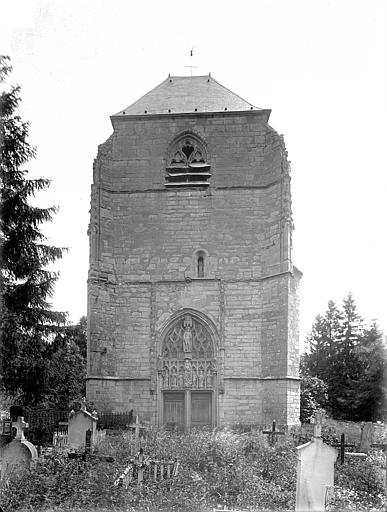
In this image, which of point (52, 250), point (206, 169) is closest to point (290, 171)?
point (206, 169)

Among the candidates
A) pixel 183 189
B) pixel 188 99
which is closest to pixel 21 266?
pixel 183 189

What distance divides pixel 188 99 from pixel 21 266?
1108 centimetres

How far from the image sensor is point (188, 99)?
2158 centimetres

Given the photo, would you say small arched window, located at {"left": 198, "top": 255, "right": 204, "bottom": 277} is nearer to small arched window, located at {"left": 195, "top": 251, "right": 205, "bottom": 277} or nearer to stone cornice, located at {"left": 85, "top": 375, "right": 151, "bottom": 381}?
small arched window, located at {"left": 195, "top": 251, "right": 205, "bottom": 277}

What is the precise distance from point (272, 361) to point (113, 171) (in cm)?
850

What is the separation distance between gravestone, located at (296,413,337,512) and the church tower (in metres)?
9.13

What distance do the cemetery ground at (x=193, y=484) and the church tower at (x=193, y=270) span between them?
6.58 meters

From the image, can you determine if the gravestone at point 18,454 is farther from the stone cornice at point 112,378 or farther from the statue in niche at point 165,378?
the statue in niche at point 165,378

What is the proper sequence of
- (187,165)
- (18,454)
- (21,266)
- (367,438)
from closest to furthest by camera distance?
(18,454) < (21,266) < (367,438) < (187,165)

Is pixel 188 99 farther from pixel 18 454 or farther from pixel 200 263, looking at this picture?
pixel 18 454

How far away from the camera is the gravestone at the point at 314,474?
339 inches

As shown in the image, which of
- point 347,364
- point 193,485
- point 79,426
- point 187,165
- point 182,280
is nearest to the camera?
point 193,485

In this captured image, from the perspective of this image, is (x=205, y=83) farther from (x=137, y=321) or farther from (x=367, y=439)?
(x=367, y=439)

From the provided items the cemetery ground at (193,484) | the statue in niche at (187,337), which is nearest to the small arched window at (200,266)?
Answer: the statue in niche at (187,337)
